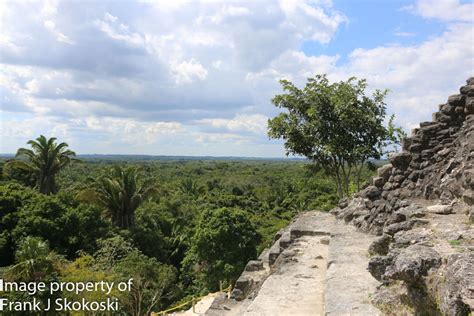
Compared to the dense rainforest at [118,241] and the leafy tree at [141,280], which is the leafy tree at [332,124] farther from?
the leafy tree at [141,280]

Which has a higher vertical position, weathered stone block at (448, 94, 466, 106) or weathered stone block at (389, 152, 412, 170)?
weathered stone block at (448, 94, 466, 106)

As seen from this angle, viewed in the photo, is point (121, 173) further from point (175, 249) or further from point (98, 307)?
point (98, 307)

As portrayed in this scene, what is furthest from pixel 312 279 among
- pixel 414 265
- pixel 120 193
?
pixel 120 193

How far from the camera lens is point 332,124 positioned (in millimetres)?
12219

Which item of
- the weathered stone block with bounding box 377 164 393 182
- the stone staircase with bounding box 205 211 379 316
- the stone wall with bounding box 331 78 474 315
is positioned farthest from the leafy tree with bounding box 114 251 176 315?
the weathered stone block with bounding box 377 164 393 182

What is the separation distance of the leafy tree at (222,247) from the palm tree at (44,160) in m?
10.5

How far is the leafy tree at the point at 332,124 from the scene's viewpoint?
1183 cm

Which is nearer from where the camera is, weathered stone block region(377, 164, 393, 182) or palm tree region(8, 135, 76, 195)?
weathered stone block region(377, 164, 393, 182)

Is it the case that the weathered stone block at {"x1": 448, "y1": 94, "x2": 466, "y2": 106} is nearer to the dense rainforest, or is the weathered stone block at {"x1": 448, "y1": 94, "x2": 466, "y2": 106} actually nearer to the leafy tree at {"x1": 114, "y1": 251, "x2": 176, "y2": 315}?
the dense rainforest

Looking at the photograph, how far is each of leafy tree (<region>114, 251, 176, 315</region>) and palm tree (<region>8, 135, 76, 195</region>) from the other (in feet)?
34.7

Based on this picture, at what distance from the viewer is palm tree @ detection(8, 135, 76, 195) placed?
2534 centimetres

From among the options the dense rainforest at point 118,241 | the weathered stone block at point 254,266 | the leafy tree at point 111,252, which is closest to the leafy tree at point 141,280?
the dense rainforest at point 118,241

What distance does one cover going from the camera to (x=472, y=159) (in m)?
6.52

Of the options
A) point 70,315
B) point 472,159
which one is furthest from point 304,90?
point 70,315
